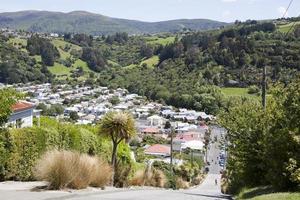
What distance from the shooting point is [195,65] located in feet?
529

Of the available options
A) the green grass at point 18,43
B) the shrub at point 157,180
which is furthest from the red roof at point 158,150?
the green grass at point 18,43

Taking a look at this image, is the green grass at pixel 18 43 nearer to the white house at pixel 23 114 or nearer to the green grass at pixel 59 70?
the green grass at pixel 59 70

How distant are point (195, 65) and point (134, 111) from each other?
33.7m

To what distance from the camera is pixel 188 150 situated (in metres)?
90.7

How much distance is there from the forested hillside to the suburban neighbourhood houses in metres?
4.70

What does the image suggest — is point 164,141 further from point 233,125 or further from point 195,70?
point 233,125

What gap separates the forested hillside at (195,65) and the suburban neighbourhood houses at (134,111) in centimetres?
470

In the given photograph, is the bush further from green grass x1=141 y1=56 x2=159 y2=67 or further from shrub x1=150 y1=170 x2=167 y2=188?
shrub x1=150 y1=170 x2=167 y2=188

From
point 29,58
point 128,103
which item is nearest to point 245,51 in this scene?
point 128,103

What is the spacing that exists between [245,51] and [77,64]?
2735 inches

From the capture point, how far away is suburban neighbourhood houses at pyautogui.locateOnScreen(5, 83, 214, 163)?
321 ft

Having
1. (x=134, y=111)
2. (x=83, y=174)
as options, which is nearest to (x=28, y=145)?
(x=83, y=174)

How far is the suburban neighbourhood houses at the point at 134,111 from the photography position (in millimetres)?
97750

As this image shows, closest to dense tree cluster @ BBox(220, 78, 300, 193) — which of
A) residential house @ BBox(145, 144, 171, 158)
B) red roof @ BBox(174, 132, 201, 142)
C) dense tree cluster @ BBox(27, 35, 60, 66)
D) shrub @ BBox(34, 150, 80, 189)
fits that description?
shrub @ BBox(34, 150, 80, 189)
